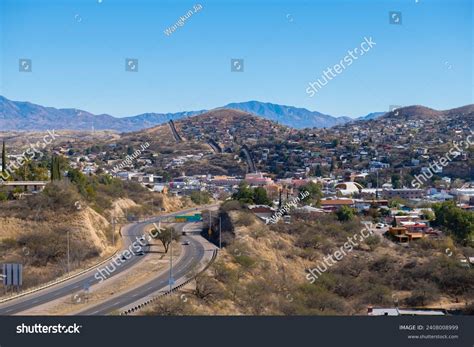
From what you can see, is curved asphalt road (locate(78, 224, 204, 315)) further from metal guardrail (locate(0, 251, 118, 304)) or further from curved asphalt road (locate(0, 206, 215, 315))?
metal guardrail (locate(0, 251, 118, 304))

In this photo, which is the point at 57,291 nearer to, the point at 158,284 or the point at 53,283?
the point at 53,283

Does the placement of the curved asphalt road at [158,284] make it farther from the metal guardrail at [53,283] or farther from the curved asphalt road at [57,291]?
the metal guardrail at [53,283]

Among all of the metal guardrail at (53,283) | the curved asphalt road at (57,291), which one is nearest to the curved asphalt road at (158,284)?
the curved asphalt road at (57,291)

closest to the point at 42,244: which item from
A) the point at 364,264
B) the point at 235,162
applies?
the point at 364,264

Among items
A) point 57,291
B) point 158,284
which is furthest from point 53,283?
point 158,284

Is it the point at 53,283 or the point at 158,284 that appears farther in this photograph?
the point at 53,283

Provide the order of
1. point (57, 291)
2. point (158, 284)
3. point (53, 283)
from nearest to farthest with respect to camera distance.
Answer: point (57, 291) < point (158, 284) < point (53, 283)

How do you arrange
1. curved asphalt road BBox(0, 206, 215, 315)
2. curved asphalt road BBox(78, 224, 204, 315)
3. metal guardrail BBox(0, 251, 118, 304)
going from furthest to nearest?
metal guardrail BBox(0, 251, 118, 304)
curved asphalt road BBox(0, 206, 215, 315)
curved asphalt road BBox(78, 224, 204, 315)

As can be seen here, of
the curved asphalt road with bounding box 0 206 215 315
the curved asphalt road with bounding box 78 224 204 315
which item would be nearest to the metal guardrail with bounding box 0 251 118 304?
the curved asphalt road with bounding box 0 206 215 315
